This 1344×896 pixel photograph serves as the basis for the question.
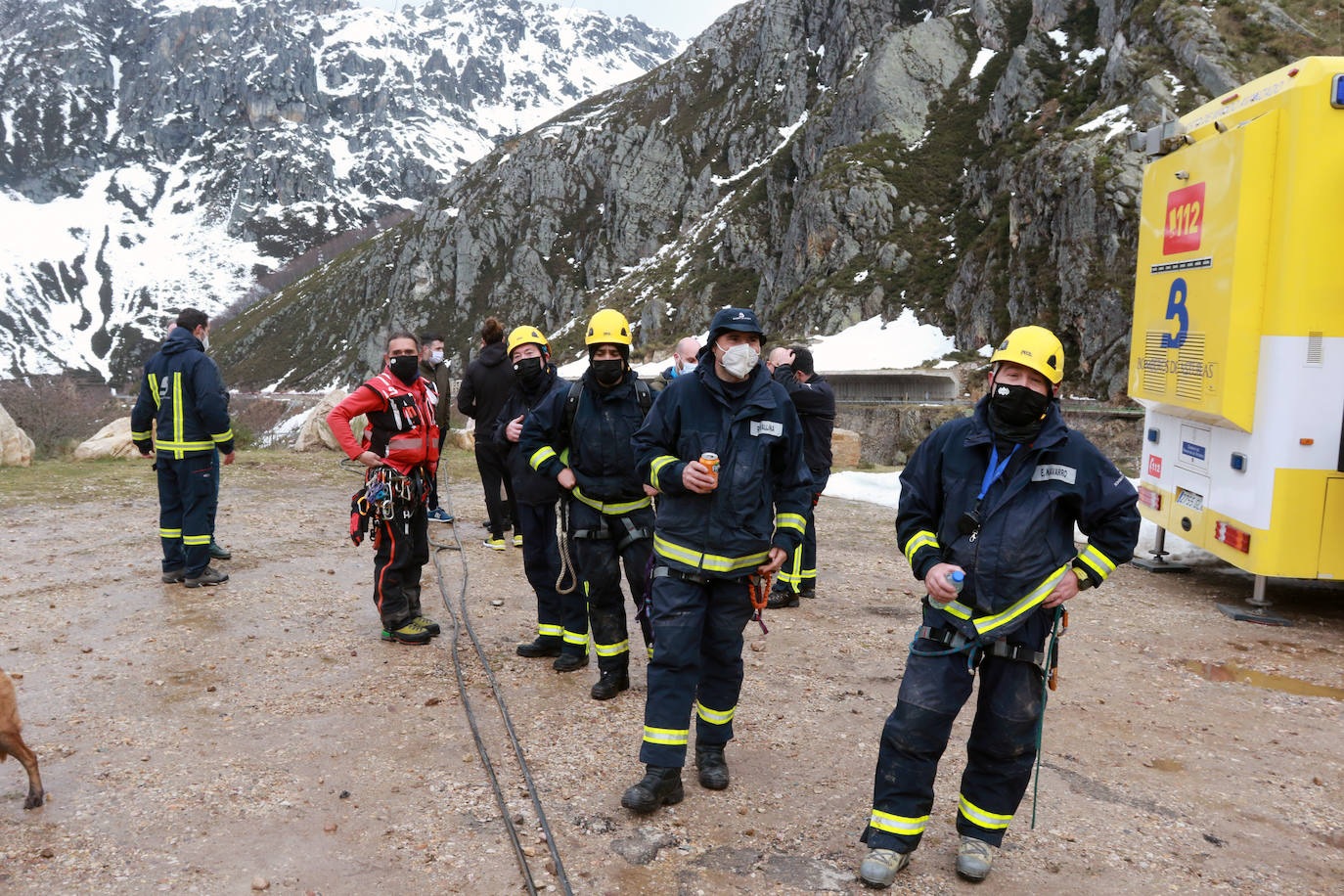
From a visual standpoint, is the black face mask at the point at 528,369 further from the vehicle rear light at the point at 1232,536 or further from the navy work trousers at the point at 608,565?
the vehicle rear light at the point at 1232,536

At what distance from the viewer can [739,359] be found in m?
4.20

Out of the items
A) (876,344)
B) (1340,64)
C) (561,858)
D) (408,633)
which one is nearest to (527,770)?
(561,858)

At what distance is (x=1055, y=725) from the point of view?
5.36 meters

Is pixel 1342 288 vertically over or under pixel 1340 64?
under

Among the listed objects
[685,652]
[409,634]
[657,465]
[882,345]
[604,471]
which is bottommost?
[409,634]

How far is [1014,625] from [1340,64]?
659cm

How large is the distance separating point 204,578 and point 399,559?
2.84 m

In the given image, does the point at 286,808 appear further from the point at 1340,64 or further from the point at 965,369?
the point at 965,369

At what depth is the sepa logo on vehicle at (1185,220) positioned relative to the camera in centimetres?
797

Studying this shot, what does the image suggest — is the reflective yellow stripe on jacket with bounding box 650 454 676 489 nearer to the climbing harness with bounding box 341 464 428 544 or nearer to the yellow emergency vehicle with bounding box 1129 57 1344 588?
the climbing harness with bounding box 341 464 428 544

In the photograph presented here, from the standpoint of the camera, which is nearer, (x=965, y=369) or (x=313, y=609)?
(x=313, y=609)

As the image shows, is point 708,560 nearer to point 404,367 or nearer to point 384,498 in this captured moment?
point 384,498

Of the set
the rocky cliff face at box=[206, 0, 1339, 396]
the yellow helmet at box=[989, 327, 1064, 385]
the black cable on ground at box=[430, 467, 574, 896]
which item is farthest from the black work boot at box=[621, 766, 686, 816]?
the rocky cliff face at box=[206, 0, 1339, 396]

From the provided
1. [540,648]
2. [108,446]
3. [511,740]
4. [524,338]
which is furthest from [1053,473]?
[108,446]
